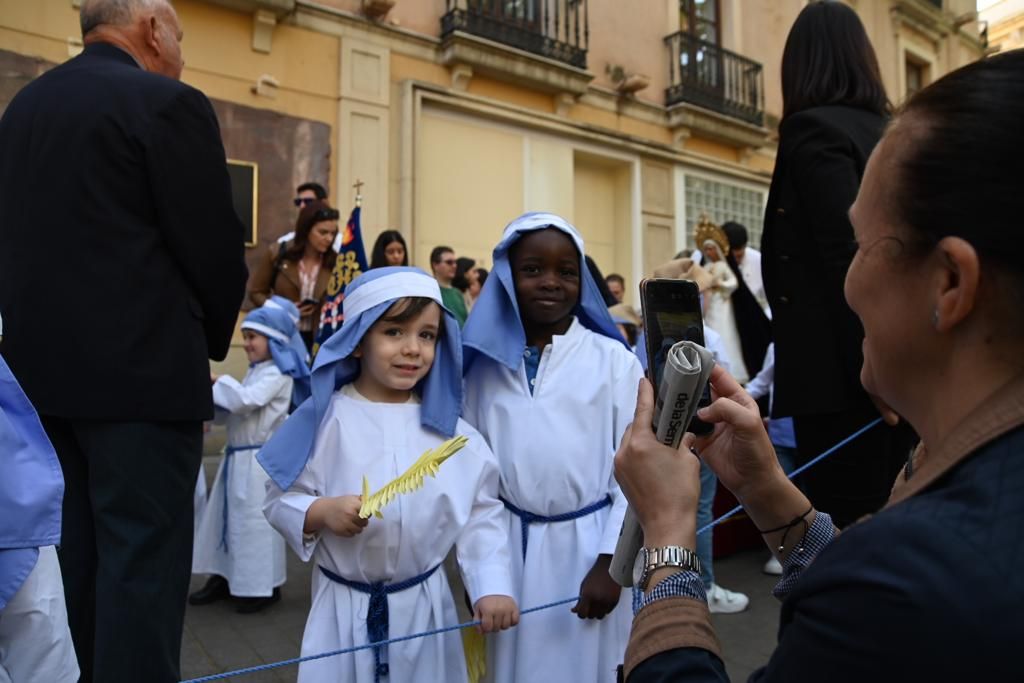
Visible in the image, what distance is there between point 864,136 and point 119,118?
226 cm

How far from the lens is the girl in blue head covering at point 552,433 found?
2219 millimetres

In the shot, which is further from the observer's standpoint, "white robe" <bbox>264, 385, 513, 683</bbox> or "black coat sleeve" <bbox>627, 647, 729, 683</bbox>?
"white robe" <bbox>264, 385, 513, 683</bbox>

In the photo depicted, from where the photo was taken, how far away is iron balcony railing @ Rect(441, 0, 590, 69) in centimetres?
1015

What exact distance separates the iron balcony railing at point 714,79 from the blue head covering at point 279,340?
9949 mm

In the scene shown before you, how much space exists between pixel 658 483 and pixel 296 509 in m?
1.19

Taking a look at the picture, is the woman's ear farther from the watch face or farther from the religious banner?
the religious banner

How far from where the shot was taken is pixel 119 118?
2279mm

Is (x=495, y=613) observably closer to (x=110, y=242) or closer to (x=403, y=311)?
(x=403, y=311)

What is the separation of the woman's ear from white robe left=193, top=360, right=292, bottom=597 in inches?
143

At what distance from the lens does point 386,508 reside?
6.91 ft

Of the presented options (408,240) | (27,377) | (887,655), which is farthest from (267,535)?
(408,240)

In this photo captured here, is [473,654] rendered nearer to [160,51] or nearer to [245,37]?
[160,51]

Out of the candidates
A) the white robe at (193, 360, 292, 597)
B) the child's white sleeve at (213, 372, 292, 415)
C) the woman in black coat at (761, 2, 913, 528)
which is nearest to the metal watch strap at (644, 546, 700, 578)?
the woman in black coat at (761, 2, 913, 528)

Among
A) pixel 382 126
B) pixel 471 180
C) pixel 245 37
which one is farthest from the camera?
pixel 471 180
